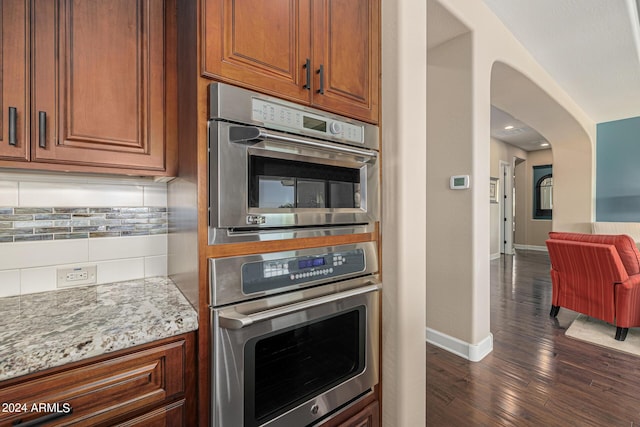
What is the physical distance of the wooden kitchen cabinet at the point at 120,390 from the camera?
661mm

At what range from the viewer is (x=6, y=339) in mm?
725

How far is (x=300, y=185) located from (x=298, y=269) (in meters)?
0.31

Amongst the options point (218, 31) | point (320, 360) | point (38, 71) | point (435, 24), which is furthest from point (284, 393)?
point (435, 24)

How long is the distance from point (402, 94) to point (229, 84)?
75cm

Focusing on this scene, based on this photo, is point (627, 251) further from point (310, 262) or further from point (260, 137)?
point (260, 137)

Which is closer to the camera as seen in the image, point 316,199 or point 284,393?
point 284,393

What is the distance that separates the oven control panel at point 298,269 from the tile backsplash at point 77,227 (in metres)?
0.75

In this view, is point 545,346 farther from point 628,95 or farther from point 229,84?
point 628,95

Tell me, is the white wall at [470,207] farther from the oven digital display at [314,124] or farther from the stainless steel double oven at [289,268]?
the oven digital display at [314,124]

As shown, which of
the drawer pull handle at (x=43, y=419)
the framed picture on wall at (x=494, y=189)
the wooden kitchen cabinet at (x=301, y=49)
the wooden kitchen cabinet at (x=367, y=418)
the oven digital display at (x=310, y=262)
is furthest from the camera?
the framed picture on wall at (x=494, y=189)

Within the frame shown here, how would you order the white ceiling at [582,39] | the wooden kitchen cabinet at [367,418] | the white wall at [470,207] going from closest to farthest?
the wooden kitchen cabinet at [367,418] → the white wall at [470,207] → the white ceiling at [582,39]

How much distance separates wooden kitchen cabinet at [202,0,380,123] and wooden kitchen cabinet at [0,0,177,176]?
0.38m

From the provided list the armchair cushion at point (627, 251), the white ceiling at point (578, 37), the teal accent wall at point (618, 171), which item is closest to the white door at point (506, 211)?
the teal accent wall at point (618, 171)

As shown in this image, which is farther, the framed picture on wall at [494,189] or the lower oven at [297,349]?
the framed picture on wall at [494,189]
